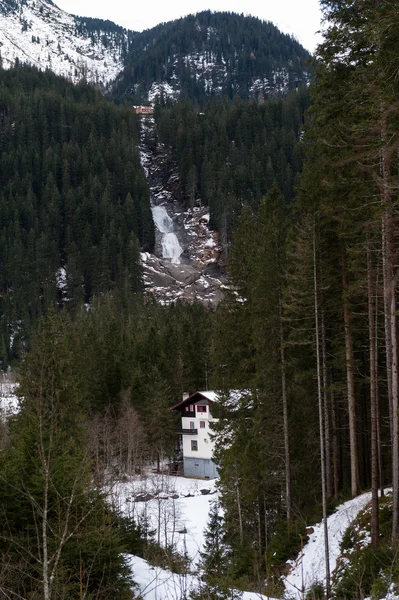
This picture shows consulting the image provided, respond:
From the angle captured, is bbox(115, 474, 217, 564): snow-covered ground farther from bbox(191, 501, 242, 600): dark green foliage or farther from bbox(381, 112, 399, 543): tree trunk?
bbox(381, 112, 399, 543): tree trunk

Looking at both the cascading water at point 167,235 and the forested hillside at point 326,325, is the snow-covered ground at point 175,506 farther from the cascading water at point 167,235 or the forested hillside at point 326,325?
the cascading water at point 167,235

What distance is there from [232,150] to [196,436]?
116 m

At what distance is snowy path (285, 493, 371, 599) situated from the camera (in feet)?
56.0

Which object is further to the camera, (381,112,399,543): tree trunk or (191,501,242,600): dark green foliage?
(381,112,399,543): tree trunk

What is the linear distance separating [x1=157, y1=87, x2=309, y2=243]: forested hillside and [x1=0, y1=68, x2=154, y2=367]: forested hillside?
1236 centimetres

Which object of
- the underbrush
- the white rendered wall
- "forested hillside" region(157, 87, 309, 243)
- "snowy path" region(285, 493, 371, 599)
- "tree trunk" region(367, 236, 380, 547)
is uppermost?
"forested hillside" region(157, 87, 309, 243)

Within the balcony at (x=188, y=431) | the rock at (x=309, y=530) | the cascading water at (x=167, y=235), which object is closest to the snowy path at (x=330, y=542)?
the rock at (x=309, y=530)

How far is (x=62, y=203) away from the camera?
138250 mm

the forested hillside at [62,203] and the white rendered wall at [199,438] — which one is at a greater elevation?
the forested hillside at [62,203]

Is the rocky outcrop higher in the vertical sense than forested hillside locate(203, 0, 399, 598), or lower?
higher

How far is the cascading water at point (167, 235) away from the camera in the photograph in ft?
431

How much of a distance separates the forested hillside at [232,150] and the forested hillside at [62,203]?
12.4 m

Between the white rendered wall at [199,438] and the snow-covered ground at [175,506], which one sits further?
the white rendered wall at [199,438]

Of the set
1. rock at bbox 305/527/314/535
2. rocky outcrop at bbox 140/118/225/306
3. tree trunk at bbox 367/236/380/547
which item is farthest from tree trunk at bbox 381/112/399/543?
rocky outcrop at bbox 140/118/225/306
